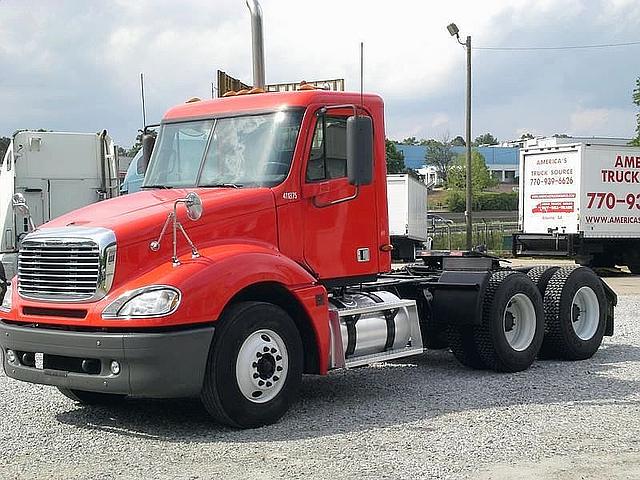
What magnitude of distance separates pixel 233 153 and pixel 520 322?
409 cm

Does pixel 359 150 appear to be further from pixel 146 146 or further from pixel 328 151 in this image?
pixel 146 146

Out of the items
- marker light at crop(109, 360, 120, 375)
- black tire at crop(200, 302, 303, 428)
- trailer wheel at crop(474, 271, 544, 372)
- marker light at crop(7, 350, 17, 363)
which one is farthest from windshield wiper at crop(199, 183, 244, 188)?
trailer wheel at crop(474, 271, 544, 372)

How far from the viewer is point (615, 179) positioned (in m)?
25.9

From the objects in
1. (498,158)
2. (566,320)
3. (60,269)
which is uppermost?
(498,158)

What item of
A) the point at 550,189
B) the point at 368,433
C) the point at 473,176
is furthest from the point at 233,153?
the point at 473,176

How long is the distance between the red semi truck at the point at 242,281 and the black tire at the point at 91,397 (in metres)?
0.02

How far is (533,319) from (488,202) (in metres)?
74.7

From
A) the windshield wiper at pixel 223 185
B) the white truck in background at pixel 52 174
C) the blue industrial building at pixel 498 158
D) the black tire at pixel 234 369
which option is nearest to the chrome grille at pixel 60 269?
the black tire at pixel 234 369

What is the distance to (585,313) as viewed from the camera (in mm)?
11328

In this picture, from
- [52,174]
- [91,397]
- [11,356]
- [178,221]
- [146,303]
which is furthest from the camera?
[52,174]

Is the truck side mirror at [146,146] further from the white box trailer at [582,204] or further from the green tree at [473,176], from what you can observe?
the green tree at [473,176]

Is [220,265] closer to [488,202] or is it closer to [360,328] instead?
[360,328]

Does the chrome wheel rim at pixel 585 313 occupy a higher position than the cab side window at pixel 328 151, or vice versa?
the cab side window at pixel 328 151

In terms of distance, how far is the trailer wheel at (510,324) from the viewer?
9.73 metres
